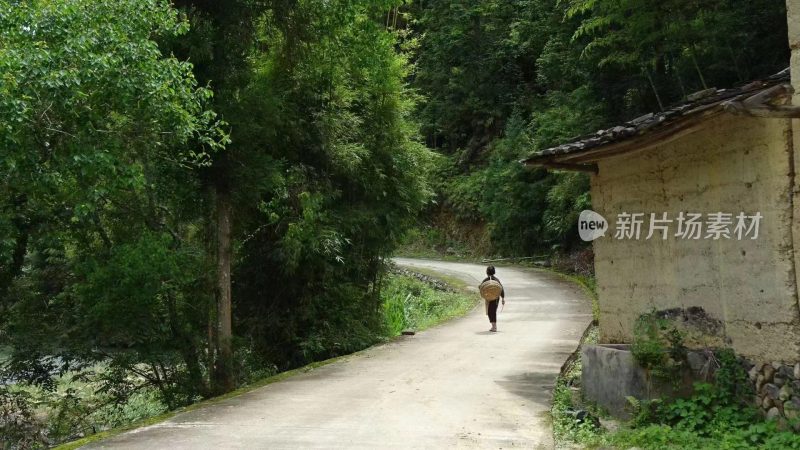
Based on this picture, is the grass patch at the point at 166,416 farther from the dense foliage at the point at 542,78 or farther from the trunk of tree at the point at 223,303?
the dense foliage at the point at 542,78

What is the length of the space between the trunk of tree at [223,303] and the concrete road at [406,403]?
5.01 ft

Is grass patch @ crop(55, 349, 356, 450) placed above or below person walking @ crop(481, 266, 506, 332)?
below

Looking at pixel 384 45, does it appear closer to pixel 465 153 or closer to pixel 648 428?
pixel 648 428

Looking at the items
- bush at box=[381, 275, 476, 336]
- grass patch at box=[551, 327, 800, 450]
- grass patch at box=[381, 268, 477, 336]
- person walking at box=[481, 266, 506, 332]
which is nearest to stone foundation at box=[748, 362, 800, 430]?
grass patch at box=[551, 327, 800, 450]

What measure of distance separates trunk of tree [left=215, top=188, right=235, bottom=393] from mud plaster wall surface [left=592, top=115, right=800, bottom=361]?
241 inches

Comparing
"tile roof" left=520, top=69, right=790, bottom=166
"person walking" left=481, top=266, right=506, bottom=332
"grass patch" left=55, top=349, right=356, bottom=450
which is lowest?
"grass patch" left=55, top=349, right=356, bottom=450

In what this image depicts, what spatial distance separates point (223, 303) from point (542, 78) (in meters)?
22.6

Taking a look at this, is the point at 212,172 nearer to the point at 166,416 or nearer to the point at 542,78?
the point at 166,416

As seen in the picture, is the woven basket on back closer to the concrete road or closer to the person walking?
the person walking

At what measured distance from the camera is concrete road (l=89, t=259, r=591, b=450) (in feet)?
21.9

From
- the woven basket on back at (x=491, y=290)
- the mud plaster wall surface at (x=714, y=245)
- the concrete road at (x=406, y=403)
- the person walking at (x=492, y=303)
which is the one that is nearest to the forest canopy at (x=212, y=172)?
the concrete road at (x=406, y=403)

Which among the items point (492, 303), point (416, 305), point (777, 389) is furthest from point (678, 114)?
point (416, 305)

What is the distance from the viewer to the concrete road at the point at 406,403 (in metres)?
6.67

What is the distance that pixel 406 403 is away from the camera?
27.1 ft
